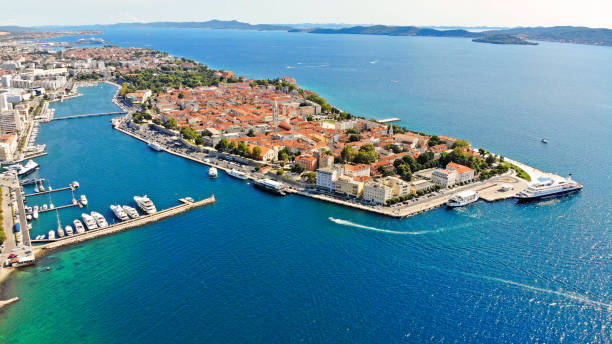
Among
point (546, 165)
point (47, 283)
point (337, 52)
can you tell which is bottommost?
point (47, 283)

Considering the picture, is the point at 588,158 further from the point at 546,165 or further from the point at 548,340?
the point at 548,340

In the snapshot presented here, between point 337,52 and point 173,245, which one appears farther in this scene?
point 337,52

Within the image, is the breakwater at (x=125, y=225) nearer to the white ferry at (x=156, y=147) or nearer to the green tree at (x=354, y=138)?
the white ferry at (x=156, y=147)

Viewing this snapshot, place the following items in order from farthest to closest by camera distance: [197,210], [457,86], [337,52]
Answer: [337,52] < [457,86] < [197,210]

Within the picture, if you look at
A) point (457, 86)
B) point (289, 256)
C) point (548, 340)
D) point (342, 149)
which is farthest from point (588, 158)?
point (457, 86)

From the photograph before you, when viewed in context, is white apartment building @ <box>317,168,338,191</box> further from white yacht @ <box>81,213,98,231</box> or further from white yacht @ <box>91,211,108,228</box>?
white yacht @ <box>81,213,98,231</box>

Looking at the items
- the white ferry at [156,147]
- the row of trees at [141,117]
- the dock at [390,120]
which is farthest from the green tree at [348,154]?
the row of trees at [141,117]

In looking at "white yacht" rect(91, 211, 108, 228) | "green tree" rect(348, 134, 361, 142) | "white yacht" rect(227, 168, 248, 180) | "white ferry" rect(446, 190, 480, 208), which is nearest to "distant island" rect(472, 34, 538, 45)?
"green tree" rect(348, 134, 361, 142)
